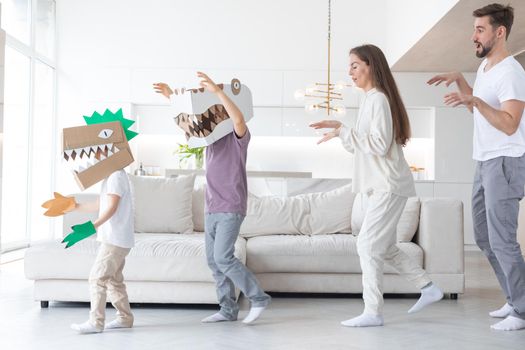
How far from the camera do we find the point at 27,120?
26.9 ft

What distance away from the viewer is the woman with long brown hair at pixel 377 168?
3.56 meters

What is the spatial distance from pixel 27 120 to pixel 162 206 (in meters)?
3.89

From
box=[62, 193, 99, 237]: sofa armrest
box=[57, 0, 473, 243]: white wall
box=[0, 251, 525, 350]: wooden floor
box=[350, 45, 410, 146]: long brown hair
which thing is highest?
box=[57, 0, 473, 243]: white wall

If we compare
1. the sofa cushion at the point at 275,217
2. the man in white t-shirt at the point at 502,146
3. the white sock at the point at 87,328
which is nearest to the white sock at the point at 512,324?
the man in white t-shirt at the point at 502,146

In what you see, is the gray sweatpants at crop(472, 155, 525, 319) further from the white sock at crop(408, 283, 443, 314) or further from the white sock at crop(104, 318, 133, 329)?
the white sock at crop(104, 318, 133, 329)


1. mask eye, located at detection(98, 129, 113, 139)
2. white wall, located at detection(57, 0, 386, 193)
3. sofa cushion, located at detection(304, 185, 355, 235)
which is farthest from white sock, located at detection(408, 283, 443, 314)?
white wall, located at detection(57, 0, 386, 193)

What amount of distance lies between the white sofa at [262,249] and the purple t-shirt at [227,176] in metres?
0.59

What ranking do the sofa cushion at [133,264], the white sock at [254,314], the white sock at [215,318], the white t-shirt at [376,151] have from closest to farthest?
the white t-shirt at [376,151], the white sock at [254,314], the white sock at [215,318], the sofa cushion at [133,264]

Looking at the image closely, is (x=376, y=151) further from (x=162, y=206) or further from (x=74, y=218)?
(x=74, y=218)

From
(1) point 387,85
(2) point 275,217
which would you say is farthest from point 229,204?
(2) point 275,217

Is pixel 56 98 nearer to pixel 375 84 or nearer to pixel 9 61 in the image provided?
pixel 9 61

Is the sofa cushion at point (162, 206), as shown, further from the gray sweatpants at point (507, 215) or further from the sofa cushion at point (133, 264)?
the gray sweatpants at point (507, 215)

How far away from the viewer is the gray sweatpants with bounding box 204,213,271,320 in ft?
11.8

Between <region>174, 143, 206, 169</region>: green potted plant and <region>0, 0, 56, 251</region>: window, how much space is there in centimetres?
159
